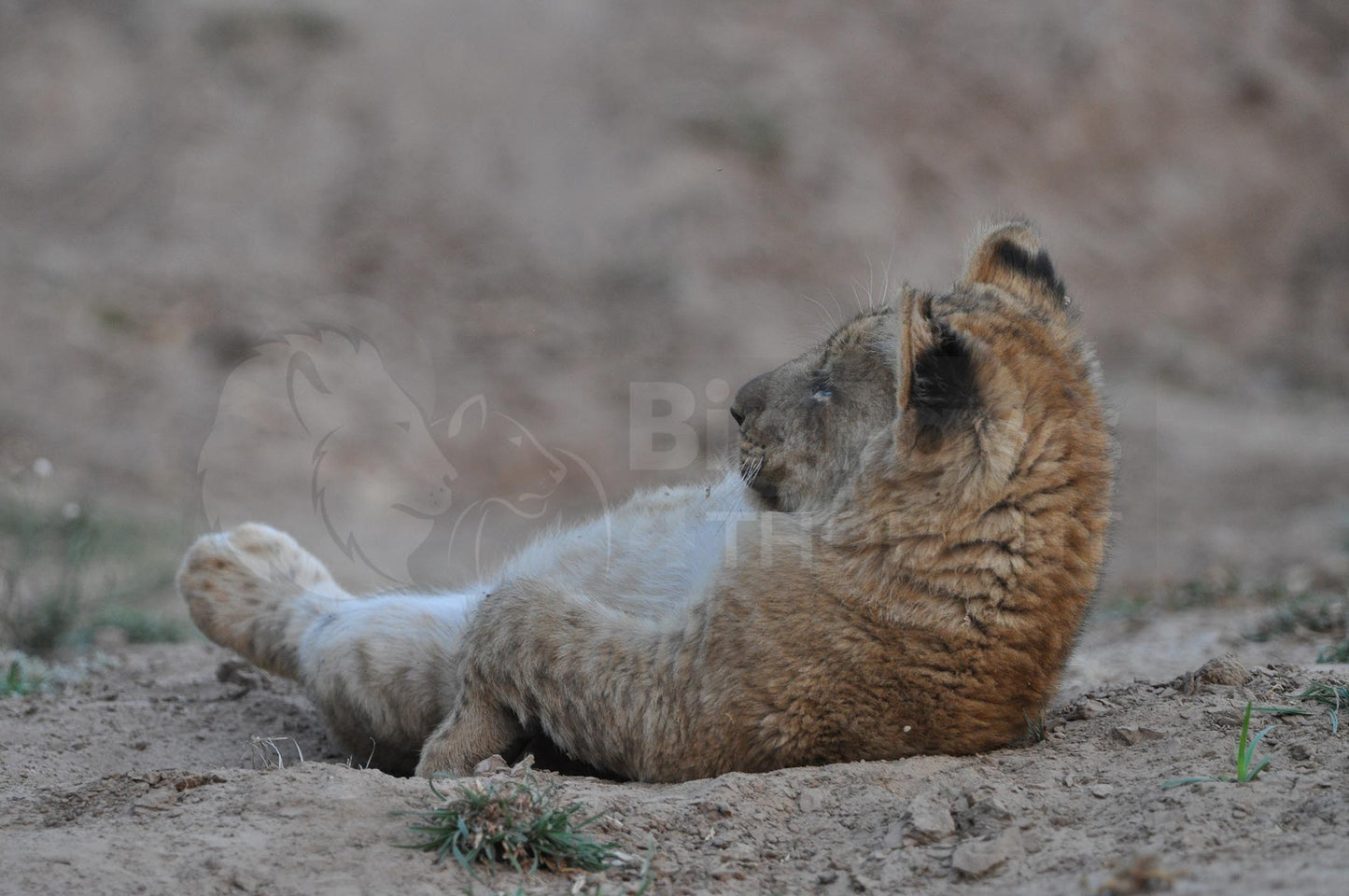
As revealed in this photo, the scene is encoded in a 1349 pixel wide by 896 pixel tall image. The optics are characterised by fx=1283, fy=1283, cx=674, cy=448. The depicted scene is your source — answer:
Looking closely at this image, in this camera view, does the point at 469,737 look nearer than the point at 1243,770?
No

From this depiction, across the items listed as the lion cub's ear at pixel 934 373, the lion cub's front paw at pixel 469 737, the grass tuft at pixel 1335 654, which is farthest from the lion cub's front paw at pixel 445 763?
the grass tuft at pixel 1335 654

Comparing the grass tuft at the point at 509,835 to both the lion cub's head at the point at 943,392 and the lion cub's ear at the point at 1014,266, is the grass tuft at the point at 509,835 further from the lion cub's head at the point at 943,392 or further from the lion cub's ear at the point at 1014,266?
the lion cub's ear at the point at 1014,266

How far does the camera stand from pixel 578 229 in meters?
13.9

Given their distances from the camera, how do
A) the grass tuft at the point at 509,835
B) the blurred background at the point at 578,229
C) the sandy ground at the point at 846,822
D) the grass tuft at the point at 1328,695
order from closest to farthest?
the sandy ground at the point at 846,822, the grass tuft at the point at 509,835, the grass tuft at the point at 1328,695, the blurred background at the point at 578,229

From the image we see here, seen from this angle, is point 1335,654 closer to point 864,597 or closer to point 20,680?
point 864,597

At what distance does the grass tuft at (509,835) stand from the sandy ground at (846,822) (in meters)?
0.05

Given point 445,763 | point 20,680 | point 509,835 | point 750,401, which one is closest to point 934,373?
point 750,401

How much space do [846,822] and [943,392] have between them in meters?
1.08

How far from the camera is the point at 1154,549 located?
32.3 feet

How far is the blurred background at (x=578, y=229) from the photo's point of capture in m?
11.0

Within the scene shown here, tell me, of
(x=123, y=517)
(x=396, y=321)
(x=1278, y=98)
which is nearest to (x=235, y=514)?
(x=123, y=517)

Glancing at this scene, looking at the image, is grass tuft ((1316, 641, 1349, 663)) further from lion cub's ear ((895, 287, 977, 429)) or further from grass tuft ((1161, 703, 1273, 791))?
lion cub's ear ((895, 287, 977, 429))

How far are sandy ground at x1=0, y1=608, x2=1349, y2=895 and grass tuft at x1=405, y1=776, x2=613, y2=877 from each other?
0.05 metres

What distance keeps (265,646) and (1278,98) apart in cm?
1530
